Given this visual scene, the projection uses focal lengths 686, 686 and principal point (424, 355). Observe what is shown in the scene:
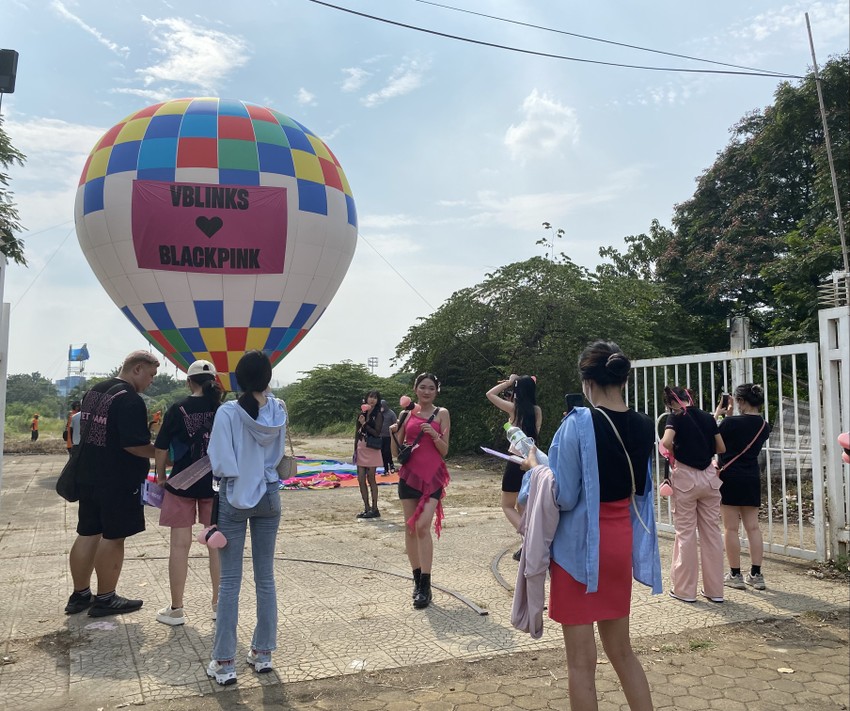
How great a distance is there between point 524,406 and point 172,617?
317cm

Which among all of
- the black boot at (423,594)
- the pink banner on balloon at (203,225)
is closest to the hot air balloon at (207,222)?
the pink banner on balloon at (203,225)

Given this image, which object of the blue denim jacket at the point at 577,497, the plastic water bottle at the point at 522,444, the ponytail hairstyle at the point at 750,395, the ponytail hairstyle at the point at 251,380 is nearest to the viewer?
the blue denim jacket at the point at 577,497

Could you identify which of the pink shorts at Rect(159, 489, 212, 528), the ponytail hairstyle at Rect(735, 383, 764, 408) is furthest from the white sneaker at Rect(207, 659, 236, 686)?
the ponytail hairstyle at Rect(735, 383, 764, 408)

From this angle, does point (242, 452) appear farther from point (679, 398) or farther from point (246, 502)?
point (679, 398)

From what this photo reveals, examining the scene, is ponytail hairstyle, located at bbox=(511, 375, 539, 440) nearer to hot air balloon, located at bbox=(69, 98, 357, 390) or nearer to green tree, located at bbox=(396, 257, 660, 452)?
hot air balloon, located at bbox=(69, 98, 357, 390)

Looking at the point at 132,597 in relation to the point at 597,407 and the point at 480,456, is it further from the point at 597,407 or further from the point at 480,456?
the point at 480,456

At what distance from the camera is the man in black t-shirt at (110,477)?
478cm

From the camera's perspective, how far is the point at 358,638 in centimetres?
447

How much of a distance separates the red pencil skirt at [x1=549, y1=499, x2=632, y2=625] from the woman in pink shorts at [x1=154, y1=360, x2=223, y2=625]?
2.66m

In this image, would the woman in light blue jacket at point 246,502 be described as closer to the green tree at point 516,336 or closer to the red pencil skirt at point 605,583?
the red pencil skirt at point 605,583

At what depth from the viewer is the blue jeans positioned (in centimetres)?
376

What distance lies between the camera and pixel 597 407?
3.00m

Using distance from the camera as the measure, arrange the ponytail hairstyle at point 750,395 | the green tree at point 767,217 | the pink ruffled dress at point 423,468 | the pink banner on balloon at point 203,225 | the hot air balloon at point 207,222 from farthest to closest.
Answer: the green tree at point 767,217, the hot air balloon at point 207,222, the pink banner on balloon at point 203,225, the ponytail hairstyle at point 750,395, the pink ruffled dress at point 423,468

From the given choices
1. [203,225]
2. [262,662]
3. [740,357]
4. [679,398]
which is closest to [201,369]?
[262,662]
